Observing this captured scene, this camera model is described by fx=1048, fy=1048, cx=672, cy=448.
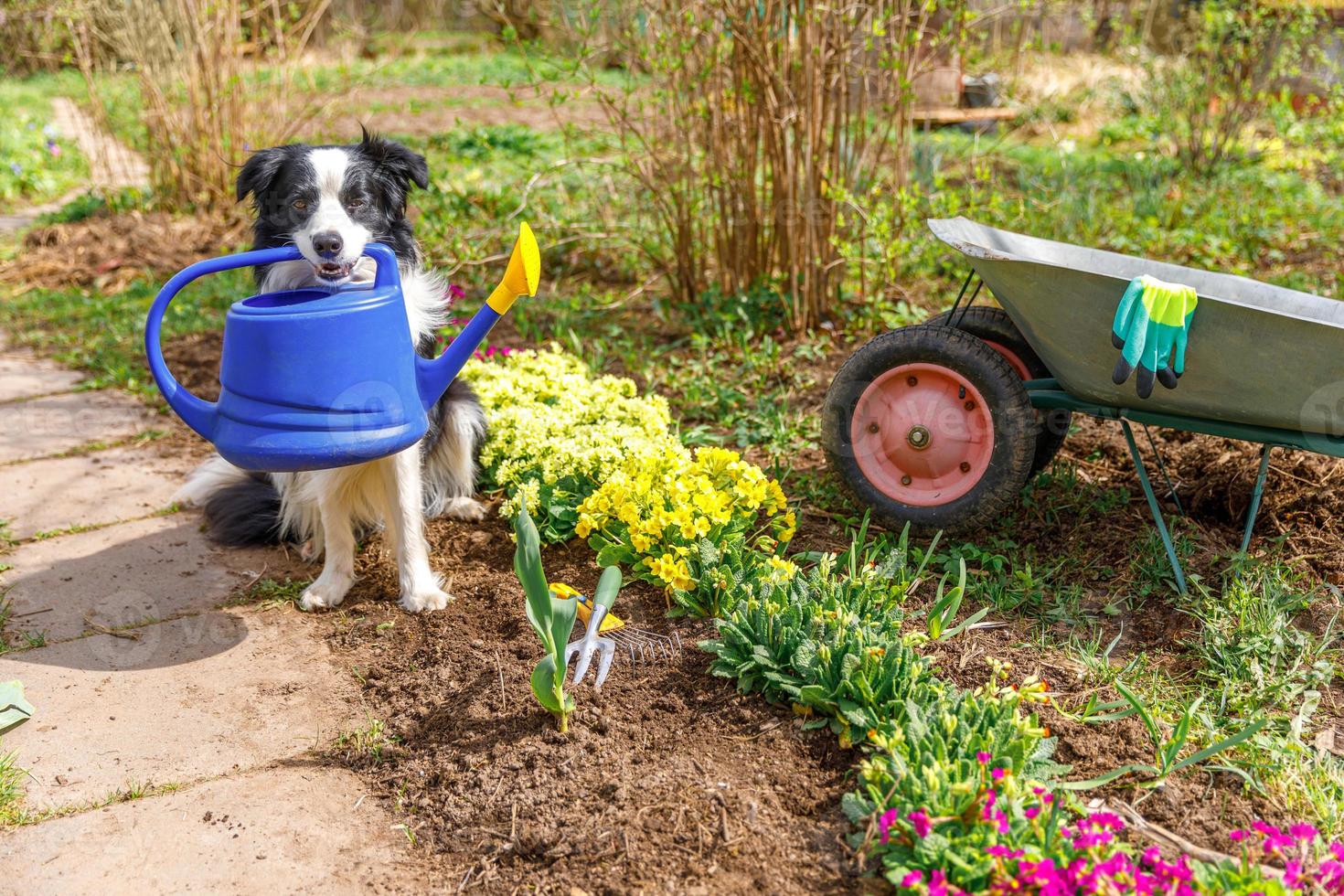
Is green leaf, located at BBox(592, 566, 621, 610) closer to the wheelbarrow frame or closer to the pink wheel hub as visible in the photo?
the pink wheel hub

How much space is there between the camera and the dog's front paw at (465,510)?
3404mm

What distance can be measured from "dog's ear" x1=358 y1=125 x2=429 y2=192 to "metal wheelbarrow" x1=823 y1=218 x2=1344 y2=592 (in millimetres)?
1311

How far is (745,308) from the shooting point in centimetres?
471

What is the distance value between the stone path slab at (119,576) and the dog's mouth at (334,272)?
1.07 metres

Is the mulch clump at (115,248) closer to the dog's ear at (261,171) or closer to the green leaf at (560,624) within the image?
the dog's ear at (261,171)

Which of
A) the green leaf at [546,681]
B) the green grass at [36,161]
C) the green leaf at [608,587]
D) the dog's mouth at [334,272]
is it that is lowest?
the green leaf at [546,681]

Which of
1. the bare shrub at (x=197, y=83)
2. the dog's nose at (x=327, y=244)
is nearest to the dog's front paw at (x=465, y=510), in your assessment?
the dog's nose at (x=327, y=244)

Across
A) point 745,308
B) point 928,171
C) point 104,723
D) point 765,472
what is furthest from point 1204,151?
point 104,723

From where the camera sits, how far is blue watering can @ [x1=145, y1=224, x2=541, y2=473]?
7.52ft

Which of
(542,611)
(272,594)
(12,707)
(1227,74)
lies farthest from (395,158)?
(1227,74)

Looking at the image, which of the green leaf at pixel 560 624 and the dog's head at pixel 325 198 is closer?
the green leaf at pixel 560 624

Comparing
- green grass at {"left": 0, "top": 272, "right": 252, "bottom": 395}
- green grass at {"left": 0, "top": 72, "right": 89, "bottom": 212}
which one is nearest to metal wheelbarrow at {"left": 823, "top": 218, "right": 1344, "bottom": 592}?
green grass at {"left": 0, "top": 272, "right": 252, "bottom": 395}

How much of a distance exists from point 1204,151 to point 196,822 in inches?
291

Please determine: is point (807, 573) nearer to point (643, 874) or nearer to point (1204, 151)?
point (643, 874)
